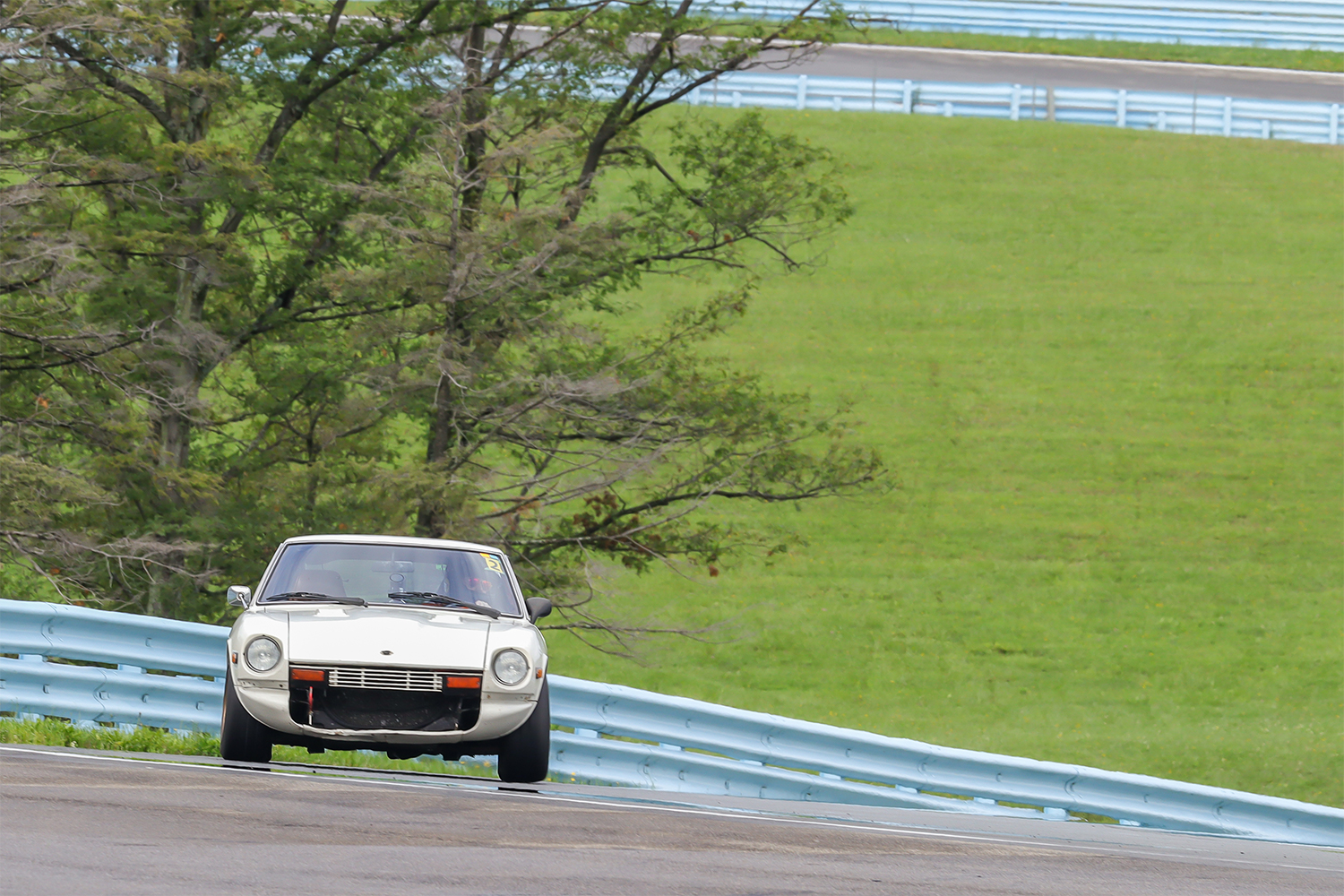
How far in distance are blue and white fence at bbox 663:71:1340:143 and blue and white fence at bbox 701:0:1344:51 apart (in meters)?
7.01

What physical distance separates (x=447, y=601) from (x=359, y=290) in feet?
25.1

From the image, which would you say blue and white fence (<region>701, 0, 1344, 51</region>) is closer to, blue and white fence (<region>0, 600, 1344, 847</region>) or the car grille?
blue and white fence (<region>0, 600, 1344, 847</region>)

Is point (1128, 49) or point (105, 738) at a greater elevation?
point (1128, 49)

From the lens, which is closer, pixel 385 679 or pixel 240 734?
pixel 385 679

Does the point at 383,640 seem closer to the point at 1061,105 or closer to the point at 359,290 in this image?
the point at 359,290

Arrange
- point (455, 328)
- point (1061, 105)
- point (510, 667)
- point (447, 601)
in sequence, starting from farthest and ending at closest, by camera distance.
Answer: point (1061, 105)
point (455, 328)
point (447, 601)
point (510, 667)

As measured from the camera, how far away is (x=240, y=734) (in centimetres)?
895

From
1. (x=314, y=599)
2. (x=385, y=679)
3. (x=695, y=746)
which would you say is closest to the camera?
(x=385, y=679)

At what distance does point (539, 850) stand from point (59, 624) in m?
5.50

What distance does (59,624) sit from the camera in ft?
35.6

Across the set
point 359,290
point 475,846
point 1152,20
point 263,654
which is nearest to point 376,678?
point 263,654

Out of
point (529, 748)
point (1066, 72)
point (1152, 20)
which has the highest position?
point (1152, 20)

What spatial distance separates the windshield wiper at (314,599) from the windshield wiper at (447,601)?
251 mm

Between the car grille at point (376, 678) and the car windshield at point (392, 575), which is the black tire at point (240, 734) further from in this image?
the car windshield at point (392, 575)
